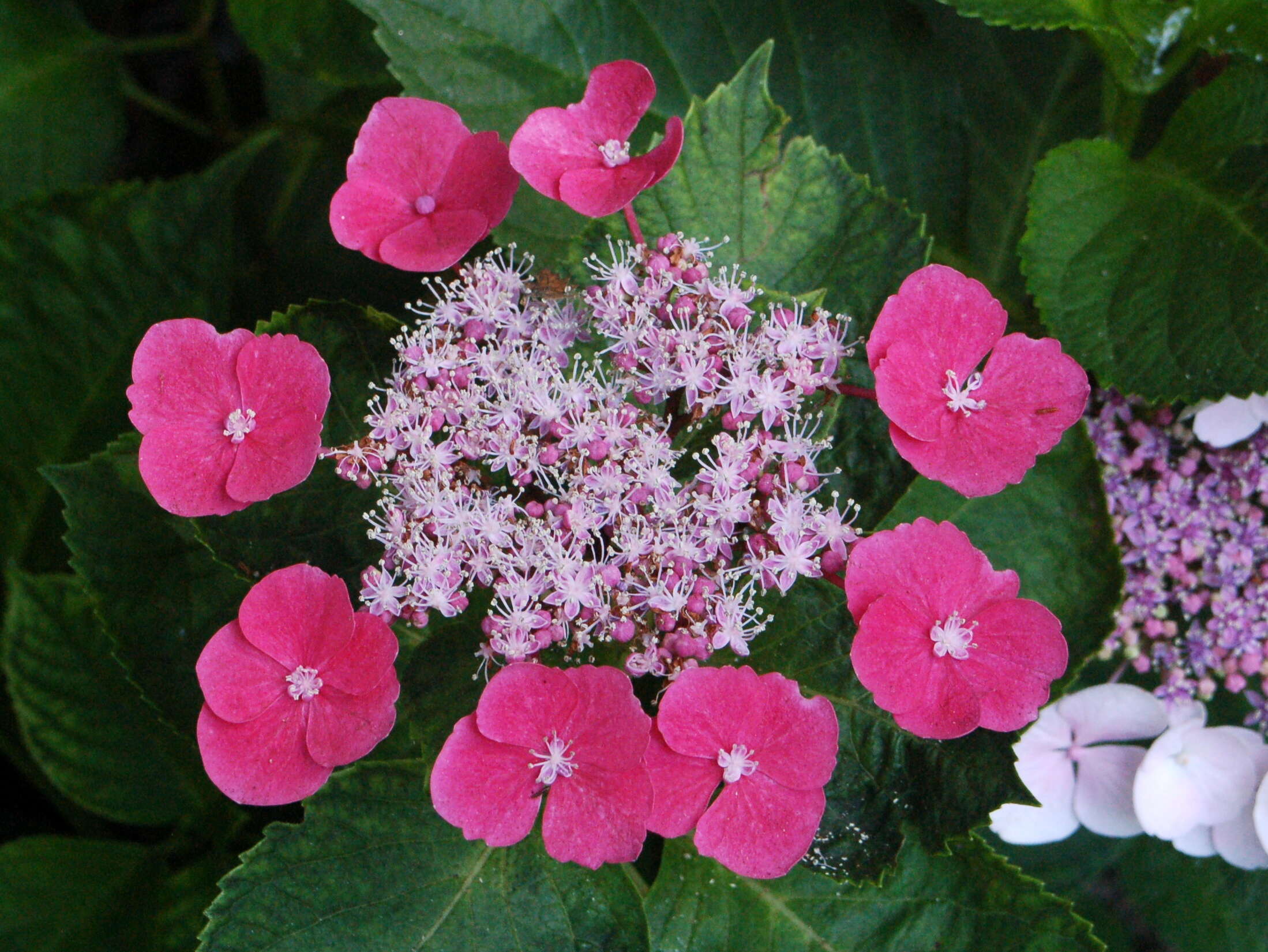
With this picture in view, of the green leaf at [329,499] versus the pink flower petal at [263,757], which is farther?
the green leaf at [329,499]

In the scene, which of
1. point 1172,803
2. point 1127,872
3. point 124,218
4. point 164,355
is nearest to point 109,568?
point 164,355

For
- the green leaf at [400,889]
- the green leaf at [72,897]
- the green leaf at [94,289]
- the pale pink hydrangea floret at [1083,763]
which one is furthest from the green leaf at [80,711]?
the pale pink hydrangea floret at [1083,763]

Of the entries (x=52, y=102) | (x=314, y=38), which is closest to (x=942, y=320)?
(x=314, y=38)

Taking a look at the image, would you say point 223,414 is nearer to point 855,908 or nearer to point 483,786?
point 483,786

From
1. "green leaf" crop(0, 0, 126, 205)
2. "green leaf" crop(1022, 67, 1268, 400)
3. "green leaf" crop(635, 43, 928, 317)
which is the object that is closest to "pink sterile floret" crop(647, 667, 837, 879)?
"green leaf" crop(635, 43, 928, 317)

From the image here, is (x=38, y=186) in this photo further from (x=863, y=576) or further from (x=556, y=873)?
(x=863, y=576)

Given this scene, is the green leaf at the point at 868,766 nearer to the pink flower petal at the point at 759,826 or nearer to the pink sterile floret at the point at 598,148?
the pink flower petal at the point at 759,826
